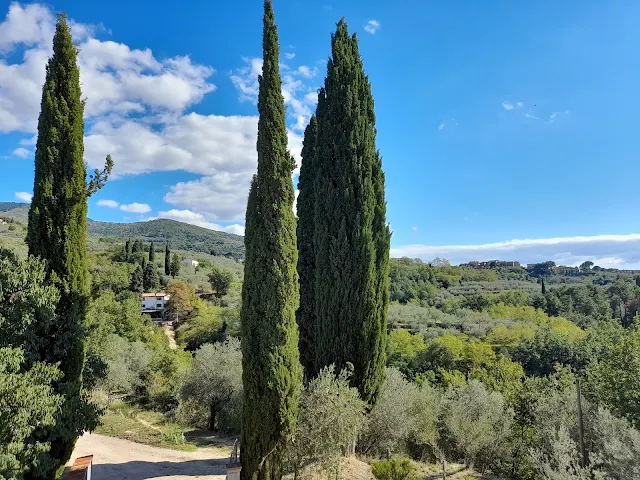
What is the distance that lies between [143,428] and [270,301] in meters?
11.2

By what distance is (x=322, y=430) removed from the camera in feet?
28.7

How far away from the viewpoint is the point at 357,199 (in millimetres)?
12953

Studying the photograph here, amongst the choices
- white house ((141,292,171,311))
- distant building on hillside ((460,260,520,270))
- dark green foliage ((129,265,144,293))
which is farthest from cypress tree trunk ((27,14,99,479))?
distant building on hillside ((460,260,520,270))

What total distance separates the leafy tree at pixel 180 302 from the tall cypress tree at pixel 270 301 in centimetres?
4683

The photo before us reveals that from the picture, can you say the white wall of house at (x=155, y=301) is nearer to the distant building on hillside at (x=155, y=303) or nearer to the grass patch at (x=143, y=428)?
the distant building on hillside at (x=155, y=303)

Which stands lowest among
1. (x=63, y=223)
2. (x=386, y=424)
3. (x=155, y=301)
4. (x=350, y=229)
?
(x=155, y=301)

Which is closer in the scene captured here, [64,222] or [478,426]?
[64,222]

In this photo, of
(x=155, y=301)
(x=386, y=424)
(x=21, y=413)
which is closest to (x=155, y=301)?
(x=155, y=301)

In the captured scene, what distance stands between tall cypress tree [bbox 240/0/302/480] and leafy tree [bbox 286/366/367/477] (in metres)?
0.45

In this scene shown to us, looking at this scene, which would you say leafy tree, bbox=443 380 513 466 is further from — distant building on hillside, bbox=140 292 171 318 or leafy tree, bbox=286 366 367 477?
distant building on hillside, bbox=140 292 171 318

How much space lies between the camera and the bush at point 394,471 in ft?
31.1

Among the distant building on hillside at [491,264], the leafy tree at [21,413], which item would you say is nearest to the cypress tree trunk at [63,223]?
the leafy tree at [21,413]

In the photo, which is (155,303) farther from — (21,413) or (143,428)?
(21,413)

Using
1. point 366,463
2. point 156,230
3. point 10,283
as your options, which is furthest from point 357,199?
point 156,230
